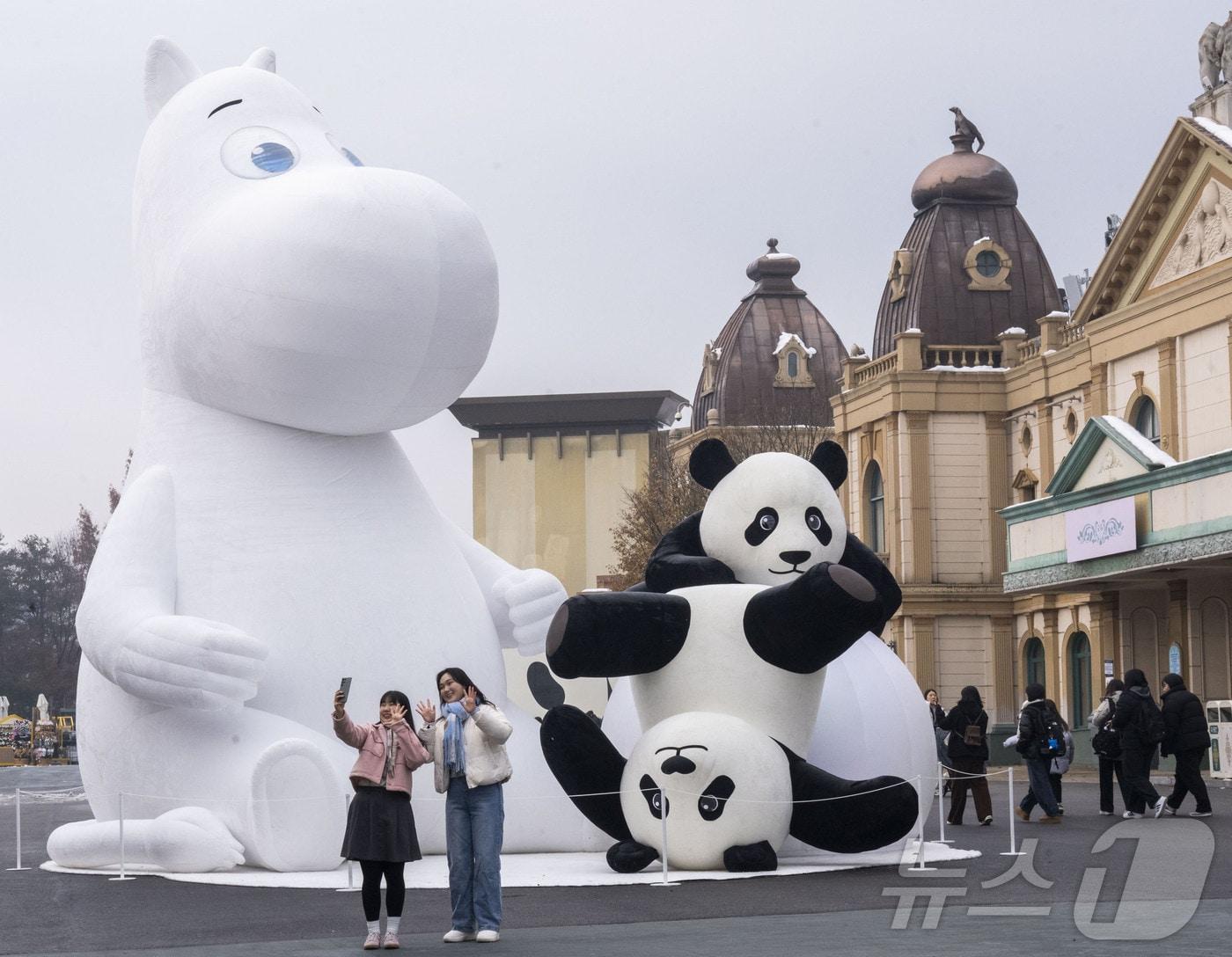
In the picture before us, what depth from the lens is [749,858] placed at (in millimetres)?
11102

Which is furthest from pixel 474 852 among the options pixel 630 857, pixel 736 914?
pixel 630 857

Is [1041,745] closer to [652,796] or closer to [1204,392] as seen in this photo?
[652,796]

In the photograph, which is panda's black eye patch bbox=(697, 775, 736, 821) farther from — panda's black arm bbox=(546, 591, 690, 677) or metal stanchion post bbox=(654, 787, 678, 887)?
panda's black arm bbox=(546, 591, 690, 677)

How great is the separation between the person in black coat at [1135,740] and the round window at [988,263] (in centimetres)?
2625

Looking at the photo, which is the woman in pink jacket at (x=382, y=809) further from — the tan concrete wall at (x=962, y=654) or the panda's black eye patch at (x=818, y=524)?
the tan concrete wall at (x=962, y=654)

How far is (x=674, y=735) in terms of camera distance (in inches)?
440

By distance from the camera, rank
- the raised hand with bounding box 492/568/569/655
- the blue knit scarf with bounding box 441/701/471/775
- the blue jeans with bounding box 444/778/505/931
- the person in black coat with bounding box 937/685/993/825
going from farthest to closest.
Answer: the person in black coat with bounding box 937/685/993/825 < the raised hand with bounding box 492/568/569/655 < the blue knit scarf with bounding box 441/701/471/775 < the blue jeans with bounding box 444/778/505/931

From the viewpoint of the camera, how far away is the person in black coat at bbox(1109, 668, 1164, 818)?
1645cm

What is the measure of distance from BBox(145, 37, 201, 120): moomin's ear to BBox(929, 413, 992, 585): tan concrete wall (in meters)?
28.2

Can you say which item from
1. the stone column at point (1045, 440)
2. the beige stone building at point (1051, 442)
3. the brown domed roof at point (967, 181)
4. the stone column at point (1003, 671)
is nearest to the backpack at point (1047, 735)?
the beige stone building at point (1051, 442)

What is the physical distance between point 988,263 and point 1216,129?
1270cm

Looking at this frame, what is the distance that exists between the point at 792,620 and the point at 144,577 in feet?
12.2

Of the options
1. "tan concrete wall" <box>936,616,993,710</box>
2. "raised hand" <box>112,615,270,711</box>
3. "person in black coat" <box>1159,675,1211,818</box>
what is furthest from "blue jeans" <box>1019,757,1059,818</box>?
"tan concrete wall" <box>936,616,993,710</box>

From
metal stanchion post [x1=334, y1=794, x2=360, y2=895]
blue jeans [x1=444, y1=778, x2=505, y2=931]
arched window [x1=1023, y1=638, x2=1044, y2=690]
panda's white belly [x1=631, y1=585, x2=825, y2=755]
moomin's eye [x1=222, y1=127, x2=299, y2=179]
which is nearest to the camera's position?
blue jeans [x1=444, y1=778, x2=505, y2=931]
